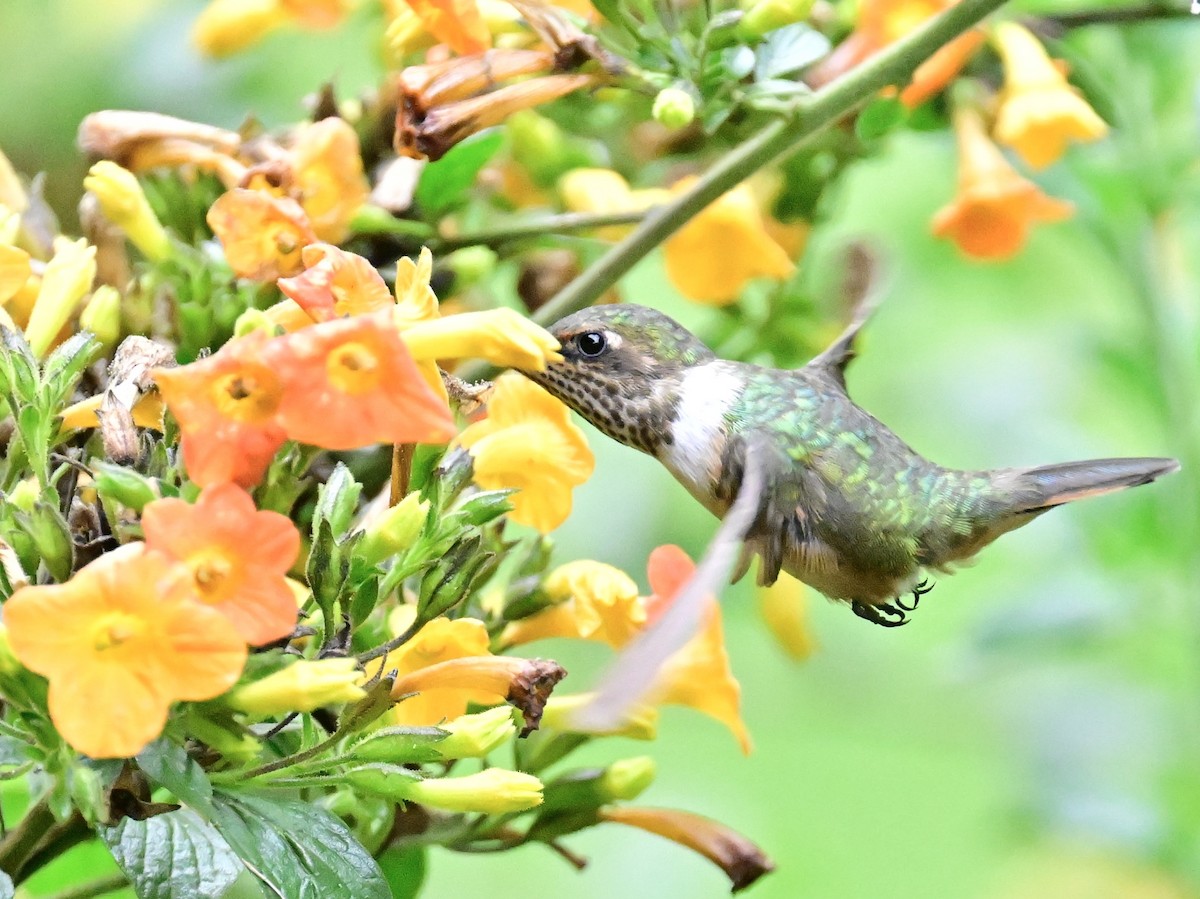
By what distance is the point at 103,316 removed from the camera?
2.56 feet

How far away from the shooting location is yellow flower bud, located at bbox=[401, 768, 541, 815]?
A: 71 centimetres

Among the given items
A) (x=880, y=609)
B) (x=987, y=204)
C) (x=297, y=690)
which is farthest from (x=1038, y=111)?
(x=297, y=690)

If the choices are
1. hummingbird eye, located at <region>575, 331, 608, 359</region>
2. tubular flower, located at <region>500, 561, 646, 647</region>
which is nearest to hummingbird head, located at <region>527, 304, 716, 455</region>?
hummingbird eye, located at <region>575, 331, 608, 359</region>

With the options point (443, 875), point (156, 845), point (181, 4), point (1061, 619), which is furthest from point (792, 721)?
point (156, 845)

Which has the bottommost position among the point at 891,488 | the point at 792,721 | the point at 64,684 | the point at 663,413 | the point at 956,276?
the point at 792,721

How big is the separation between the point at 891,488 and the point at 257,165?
47 cm

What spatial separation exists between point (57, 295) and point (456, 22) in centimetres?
28

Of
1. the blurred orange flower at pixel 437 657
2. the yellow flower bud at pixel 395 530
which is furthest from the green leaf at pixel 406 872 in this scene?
the yellow flower bud at pixel 395 530

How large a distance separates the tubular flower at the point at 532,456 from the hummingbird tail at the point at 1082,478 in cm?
35

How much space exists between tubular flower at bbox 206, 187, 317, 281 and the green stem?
205 mm

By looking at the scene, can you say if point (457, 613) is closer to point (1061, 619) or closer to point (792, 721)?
point (1061, 619)

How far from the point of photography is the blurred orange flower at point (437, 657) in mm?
710

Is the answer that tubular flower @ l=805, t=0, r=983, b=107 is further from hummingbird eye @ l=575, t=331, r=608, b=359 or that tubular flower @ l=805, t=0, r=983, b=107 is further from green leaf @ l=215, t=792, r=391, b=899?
green leaf @ l=215, t=792, r=391, b=899

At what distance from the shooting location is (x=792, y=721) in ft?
8.52
